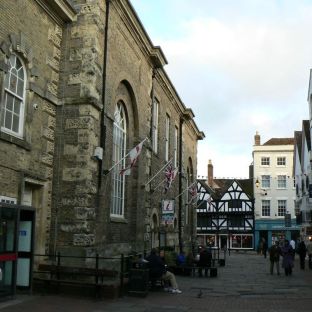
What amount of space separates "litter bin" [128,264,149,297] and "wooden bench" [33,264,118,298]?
550 mm

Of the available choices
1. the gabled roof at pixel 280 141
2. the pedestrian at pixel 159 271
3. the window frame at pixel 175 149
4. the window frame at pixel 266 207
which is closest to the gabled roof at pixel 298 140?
the gabled roof at pixel 280 141

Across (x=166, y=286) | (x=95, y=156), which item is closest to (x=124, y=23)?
(x=95, y=156)

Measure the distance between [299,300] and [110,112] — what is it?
8827 millimetres

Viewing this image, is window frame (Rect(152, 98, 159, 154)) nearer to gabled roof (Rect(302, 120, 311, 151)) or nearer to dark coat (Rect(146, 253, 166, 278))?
dark coat (Rect(146, 253, 166, 278))

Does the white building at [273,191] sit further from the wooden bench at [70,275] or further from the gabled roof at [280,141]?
the wooden bench at [70,275]

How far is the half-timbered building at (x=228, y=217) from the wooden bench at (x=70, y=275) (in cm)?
4742

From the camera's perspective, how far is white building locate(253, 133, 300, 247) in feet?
199

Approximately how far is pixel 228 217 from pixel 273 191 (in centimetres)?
645

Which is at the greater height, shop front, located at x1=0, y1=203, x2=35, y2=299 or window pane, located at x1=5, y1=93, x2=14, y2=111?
window pane, located at x1=5, y1=93, x2=14, y2=111

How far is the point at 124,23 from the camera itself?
1978 centimetres

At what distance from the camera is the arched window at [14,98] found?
42.6 feet

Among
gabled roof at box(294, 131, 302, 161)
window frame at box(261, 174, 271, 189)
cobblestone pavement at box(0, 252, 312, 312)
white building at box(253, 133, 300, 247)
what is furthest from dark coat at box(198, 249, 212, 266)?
window frame at box(261, 174, 271, 189)

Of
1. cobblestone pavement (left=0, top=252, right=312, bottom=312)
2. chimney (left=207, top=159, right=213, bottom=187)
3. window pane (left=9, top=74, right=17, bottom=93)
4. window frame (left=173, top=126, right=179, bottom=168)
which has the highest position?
chimney (left=207, top=159, right=213, bottom=187)

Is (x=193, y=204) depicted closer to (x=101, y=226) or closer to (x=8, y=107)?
(x=101, y=226)
